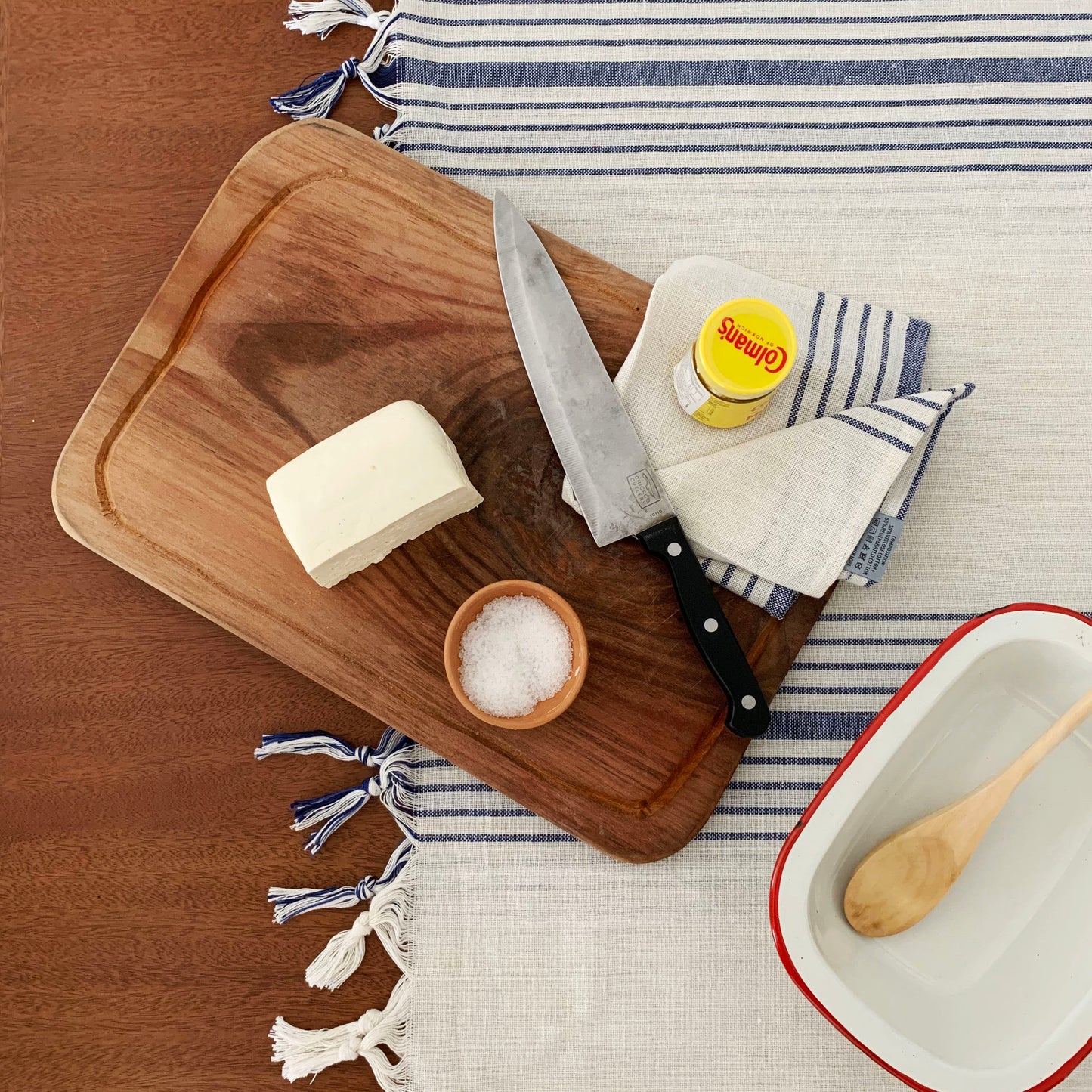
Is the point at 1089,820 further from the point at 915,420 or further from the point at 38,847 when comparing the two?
the point at 38,847

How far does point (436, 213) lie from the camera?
88 cm

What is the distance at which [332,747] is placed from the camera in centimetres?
92

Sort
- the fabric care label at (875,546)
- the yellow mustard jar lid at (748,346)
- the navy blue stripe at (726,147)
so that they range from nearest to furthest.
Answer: the yellow mustard jar lid at (748,346)
the fabric care label at (875,546)
the navy blue stripe at (726,147)

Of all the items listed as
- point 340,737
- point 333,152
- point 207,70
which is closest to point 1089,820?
point 340,737

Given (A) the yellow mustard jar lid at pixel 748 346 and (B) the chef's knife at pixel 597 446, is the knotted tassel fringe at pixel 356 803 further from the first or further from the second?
→ (A) the yellow mustard jar lid at pixel 748 346

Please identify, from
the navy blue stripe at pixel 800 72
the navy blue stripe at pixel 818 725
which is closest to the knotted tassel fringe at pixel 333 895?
the navy blue stripe at pixel 818 725

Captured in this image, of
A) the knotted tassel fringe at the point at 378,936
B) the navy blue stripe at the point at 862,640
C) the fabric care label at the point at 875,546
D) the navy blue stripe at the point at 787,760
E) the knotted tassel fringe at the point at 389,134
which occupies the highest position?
the knotted tassel fringe at the point at 389,134

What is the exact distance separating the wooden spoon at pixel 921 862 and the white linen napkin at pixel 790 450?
0.75 feet

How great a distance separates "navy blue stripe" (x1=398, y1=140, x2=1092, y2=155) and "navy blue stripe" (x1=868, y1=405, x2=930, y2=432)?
0.33 metres

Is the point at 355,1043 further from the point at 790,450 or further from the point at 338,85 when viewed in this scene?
the point at 338,85

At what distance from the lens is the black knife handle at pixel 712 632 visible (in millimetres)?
814

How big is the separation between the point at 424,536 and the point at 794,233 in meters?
0.53

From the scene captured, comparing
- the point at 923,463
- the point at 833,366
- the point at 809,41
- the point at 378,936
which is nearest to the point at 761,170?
the point at 809,41

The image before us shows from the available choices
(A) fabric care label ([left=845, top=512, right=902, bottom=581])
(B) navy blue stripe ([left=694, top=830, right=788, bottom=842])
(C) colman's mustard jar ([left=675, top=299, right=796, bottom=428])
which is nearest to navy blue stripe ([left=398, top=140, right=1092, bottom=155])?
(C) colman's mustard jar ([left=675, top=299, right=796, bottom=428])
